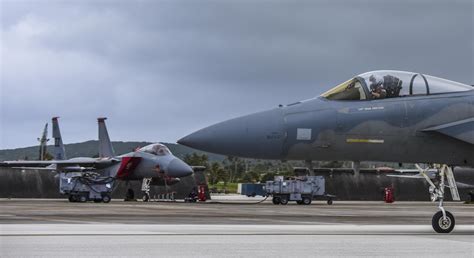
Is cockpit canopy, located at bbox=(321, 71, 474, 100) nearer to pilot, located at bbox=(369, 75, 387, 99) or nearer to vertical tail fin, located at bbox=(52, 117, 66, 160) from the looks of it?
pilot, located at bbox=(369, 75, 387, 99)

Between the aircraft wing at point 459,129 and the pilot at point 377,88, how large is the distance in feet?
3.00

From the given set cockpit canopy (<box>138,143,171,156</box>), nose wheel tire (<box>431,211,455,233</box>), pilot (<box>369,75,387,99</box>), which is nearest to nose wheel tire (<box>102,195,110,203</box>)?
cockpit canopy (<box>138,143,171,156</box>)

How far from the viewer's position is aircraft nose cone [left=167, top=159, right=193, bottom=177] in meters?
44.0

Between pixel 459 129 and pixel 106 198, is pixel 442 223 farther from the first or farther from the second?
pixel 106 198

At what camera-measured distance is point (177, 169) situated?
144 ft

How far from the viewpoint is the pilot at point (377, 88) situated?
13.2 meters

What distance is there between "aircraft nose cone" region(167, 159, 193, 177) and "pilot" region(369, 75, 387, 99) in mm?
31343

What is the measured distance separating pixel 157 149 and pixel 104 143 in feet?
27.1

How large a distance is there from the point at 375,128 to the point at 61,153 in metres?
47.4

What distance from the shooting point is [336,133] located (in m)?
12.8

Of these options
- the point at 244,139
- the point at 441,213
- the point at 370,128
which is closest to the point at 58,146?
the point at 244,139

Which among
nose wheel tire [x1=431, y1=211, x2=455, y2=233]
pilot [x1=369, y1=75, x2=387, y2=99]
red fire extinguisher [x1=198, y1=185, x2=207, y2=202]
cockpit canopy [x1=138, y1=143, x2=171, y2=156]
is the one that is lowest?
nose wheel tire [x1=431, y1=211, x2=455, y2=233]

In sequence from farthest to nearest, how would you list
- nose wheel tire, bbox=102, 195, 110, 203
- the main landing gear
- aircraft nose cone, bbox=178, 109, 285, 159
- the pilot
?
1. nose wheel tire, bbox=102, 195, 110, 203
2. the pilot
3. the main landing gear
4. aircraft nose cone, bbox=178, 109, 285, 159

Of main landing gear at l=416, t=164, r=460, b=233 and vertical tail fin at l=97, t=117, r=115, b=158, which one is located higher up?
vertical tail fin at l=97, t=117, r=115, b=158
